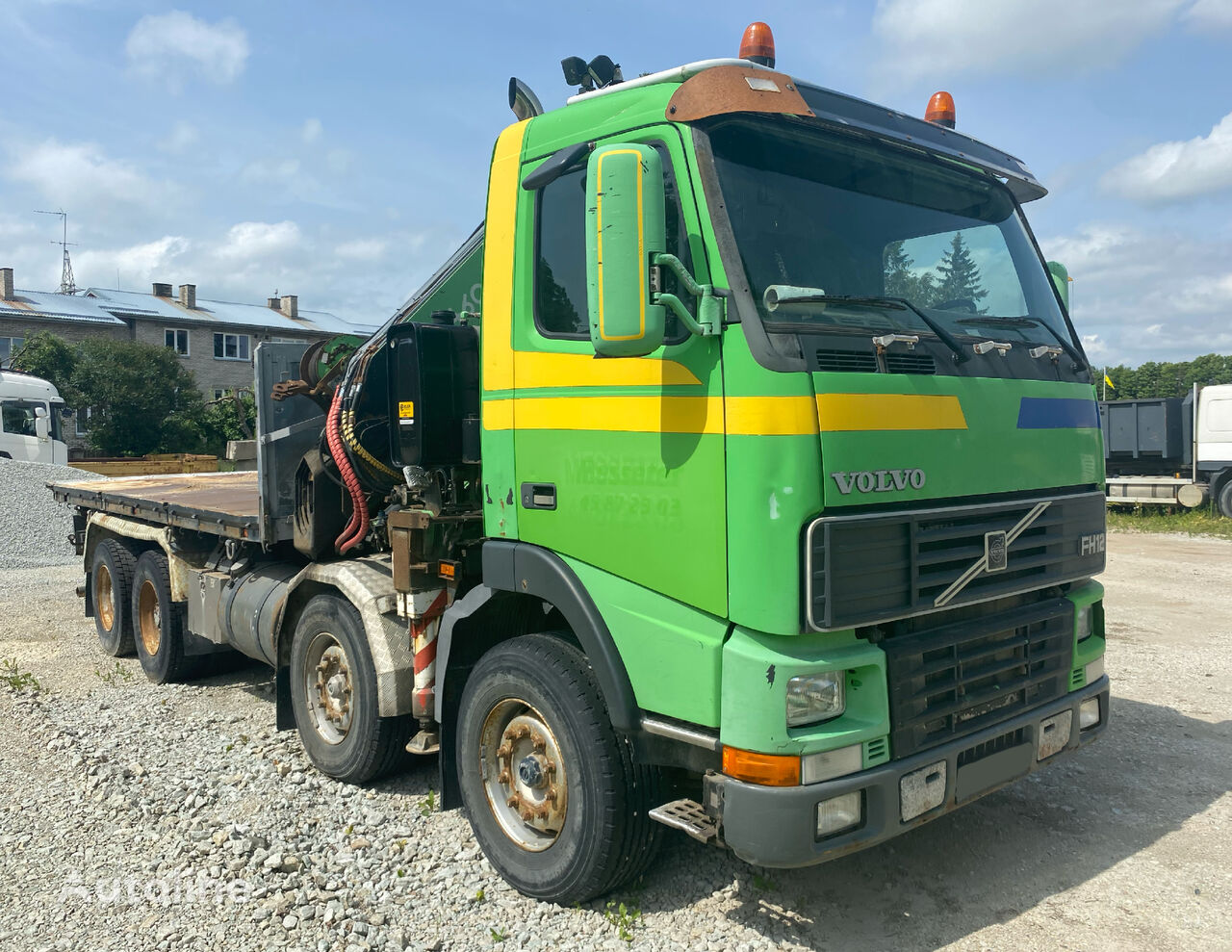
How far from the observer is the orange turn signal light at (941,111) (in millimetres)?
4379

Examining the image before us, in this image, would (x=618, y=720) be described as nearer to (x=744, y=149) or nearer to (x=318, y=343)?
(x=744, y=149)

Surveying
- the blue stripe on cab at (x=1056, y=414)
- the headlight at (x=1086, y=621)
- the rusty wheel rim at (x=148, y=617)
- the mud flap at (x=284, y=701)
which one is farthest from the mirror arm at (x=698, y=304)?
the rusty wheel rim at (x=148, y=617)

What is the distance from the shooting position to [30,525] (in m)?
15.9

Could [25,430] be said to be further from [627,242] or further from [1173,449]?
[1173,449]

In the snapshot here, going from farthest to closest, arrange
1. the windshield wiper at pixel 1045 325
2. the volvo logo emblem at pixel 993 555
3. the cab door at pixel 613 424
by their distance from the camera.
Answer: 1. the windshield wiper at pixel 1045 325
2. the volvo logo emblem at pixel 993 555
3. the cab door at pixel 613 424

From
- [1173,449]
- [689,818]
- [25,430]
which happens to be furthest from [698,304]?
[25,430]

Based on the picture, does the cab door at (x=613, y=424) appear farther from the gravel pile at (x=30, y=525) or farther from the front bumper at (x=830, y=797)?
the gravel pile at (x=30, y=525)

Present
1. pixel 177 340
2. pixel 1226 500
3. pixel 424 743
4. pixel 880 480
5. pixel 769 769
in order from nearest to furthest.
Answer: pixel 769 769, pixel 880 480, pixel 424 743, pixel 1226 500, pixel 177 340

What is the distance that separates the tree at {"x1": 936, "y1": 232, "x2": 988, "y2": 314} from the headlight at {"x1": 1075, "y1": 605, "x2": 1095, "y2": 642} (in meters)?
1.31

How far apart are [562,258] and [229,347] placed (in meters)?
48.6

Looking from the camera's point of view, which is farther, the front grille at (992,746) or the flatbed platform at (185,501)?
the flatbed platform at (185,501)

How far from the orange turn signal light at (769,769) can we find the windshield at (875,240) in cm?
136

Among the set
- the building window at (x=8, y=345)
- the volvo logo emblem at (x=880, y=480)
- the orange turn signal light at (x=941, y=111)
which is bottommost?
the volvo logo emblem at (x=880, y=480)

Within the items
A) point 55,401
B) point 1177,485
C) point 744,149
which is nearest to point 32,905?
point 744,149
